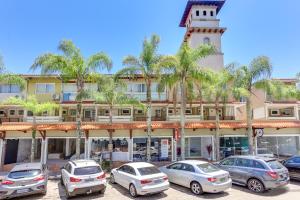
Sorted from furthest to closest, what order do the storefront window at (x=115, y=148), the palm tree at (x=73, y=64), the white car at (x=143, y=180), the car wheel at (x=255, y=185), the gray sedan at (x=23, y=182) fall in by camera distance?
the storefront window at (x=115, y=148) → the palm tree at (x=73, y=64) → the car wheel at (x=255, y=185) → the white car at (x=143, y=180) → the gray sedan at (x=23, y=182)

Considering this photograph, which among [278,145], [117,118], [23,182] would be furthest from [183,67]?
[278,145]

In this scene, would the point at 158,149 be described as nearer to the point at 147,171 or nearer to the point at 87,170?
the point at 147,171

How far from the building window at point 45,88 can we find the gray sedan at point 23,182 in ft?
56.0

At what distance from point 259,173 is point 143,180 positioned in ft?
20.5

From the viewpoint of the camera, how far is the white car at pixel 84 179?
11.1 metres

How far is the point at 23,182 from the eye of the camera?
440 inches

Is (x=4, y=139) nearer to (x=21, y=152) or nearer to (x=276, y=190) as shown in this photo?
(x=21, y=152)

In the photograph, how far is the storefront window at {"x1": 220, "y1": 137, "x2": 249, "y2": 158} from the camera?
75.2 ft

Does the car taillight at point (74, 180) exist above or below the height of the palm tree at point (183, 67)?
below

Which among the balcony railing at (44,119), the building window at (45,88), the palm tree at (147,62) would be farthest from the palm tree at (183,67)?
the building window at (45,88)

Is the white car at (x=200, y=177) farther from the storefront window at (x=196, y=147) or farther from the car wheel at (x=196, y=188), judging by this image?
the storefront window at (x=196, y=147)

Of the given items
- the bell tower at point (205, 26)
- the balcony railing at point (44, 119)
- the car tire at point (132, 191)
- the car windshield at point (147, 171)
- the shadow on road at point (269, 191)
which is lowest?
the shadow on road at point (269, 191)

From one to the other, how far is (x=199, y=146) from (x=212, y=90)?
7.80 metres

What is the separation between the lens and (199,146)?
24.7m
